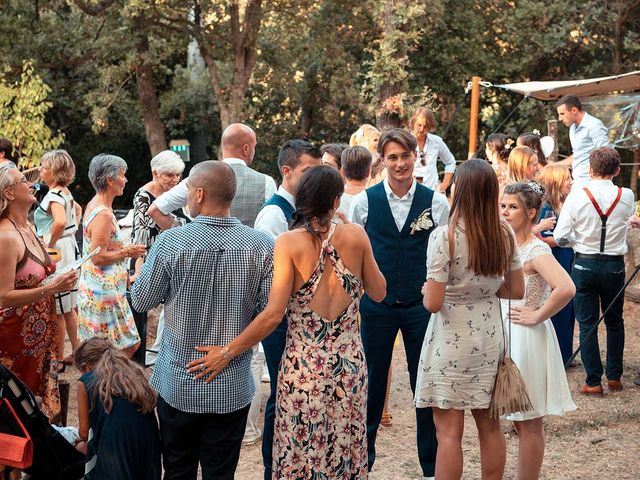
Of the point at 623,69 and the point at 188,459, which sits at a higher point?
the point at 623,69

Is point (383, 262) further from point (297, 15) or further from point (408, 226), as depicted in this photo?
point (297, 15)

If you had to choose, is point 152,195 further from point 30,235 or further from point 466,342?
point 466,342

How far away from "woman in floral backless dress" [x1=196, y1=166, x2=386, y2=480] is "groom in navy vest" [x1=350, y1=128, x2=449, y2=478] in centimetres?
89

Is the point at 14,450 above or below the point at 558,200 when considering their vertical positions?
below

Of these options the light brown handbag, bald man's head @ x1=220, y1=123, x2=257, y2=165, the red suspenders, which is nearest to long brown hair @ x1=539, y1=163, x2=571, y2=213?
the red suspenders

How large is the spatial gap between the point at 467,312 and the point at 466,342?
0.14 metres

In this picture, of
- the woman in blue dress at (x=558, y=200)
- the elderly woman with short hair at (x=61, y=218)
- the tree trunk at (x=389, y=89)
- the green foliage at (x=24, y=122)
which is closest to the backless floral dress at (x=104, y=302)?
the elderly woman with short hair at (x=61, y=218)

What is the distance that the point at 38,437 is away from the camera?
3.83 metres

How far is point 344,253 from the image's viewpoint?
3609 millimetres

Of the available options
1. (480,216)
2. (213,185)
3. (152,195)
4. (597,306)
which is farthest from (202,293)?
(597,306)

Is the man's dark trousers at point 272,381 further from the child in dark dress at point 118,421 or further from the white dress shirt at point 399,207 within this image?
the white dress shirt at point 399,207

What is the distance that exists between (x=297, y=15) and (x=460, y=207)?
15.6 m

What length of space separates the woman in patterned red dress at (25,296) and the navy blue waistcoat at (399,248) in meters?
1.66

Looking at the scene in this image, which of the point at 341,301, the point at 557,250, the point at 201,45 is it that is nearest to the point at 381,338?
the point at 341,301
